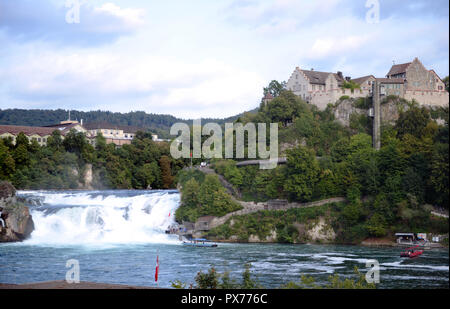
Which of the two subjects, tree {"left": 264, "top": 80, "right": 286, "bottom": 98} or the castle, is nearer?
the castle

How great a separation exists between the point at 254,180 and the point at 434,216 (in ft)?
51.7

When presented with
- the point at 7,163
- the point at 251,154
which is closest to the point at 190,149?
the point at 251,154

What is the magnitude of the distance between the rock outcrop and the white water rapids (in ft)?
1.93

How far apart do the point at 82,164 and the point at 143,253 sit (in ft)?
108

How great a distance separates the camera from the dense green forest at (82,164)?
5841 cm

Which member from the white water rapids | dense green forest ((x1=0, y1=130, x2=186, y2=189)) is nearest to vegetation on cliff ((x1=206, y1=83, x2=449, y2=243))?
the white water rapids

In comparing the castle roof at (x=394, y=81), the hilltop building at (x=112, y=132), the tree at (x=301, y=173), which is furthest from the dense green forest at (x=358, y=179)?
the hilltop building at (x=112, y=132)

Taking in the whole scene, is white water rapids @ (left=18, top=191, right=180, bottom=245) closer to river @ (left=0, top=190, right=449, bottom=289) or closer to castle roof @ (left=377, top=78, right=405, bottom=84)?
river @ (left=0, top=190, right=449, bottom=289)

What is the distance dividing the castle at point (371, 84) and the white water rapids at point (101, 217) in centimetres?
1808

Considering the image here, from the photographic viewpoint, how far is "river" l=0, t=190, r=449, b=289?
2634cm

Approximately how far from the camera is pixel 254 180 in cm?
4788

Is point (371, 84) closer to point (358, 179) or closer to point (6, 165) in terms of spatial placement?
point (358, 179)

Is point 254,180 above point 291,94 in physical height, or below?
below
